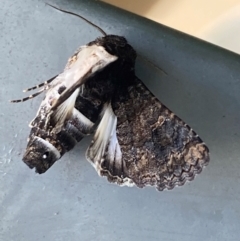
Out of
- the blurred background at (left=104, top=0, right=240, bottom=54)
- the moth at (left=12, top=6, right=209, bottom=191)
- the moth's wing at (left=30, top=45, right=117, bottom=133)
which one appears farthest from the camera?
the blurred background at (left=104, top=0, right=240, bottom=54)

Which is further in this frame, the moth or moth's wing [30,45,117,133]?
the moth

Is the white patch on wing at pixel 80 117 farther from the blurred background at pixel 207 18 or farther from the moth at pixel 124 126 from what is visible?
the blurred background at pixel 207 18

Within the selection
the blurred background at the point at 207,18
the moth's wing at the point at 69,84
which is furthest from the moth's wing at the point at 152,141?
the blurred background at the point at 207,18

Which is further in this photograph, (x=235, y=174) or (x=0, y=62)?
(x=235, y=174)

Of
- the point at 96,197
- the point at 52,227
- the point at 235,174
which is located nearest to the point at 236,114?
the point at 235,174

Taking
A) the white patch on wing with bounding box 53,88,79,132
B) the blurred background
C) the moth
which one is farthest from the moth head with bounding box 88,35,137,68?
the blurred background

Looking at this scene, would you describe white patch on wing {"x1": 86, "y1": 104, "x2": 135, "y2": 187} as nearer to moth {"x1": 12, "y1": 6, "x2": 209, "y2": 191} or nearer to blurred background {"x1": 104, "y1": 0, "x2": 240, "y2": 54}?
moth {"x1": 12, "y1": 6, "x2": 209, "y2": 191}

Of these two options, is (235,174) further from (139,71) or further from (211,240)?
(139,71)
